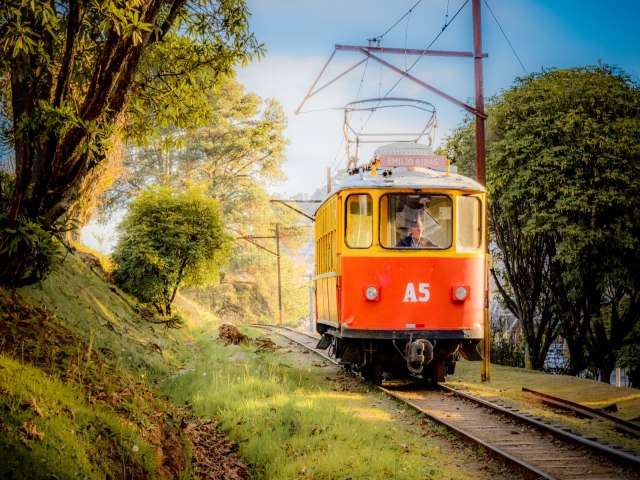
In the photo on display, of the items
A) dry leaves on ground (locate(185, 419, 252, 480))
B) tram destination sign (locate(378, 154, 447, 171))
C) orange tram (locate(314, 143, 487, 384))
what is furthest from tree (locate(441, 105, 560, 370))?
dry leaves on ground (locate(185, 419, 252, 480))

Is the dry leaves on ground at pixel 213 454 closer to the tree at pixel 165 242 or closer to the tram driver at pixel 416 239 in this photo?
the tram driver at pixel 416 239

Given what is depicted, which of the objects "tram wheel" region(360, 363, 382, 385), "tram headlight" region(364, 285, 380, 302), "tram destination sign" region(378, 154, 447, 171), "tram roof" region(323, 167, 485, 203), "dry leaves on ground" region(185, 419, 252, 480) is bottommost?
"dry leaves on ground" region(185, 419, 252, 480)

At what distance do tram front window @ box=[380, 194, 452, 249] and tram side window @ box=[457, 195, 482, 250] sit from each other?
23 cm

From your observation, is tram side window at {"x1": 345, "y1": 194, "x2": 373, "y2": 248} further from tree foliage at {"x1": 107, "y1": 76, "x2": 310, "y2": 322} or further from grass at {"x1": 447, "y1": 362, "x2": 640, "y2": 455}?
tree foliage at {"x1": 107, "y1": 76, "x2": 310, "y2": 322}

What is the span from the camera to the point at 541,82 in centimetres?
1716

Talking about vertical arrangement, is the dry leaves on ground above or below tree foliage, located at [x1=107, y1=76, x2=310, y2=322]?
below

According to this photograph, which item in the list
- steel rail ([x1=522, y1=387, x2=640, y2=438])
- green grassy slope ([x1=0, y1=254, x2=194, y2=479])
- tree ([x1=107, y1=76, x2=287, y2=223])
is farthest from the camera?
tree ([x1=107, y1=76, x2=287, y2=223])

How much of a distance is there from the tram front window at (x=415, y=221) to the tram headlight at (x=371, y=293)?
31.5 inches

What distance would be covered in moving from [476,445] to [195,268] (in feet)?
44.0

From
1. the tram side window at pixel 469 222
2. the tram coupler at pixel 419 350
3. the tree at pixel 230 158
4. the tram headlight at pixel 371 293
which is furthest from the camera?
the tree at pixel 230 158

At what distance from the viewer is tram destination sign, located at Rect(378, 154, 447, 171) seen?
11.2 metres

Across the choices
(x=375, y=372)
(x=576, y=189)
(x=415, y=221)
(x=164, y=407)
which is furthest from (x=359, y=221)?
(x=576, y=189)

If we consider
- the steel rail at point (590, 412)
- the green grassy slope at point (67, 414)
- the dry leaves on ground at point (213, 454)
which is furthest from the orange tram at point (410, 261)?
the green grassy slope at point (67, 414)

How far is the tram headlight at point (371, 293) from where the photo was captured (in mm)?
10422
